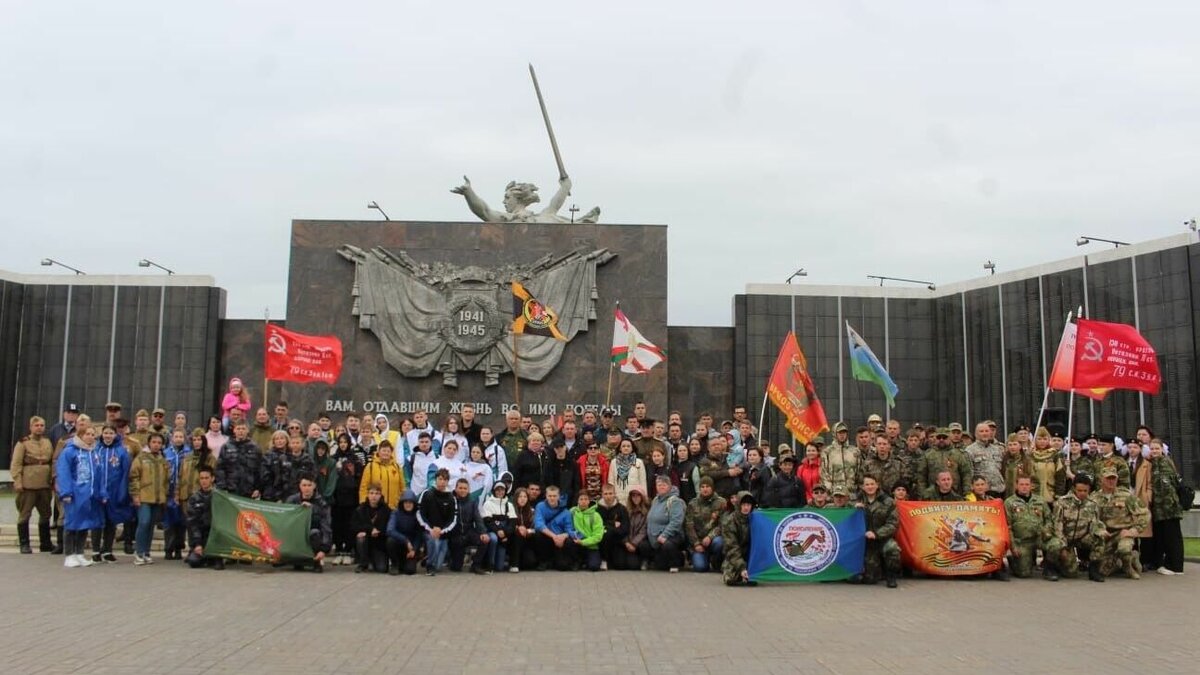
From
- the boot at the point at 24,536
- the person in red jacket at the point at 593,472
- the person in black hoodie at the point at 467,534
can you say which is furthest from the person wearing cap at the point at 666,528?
the boot at the point at 24,536

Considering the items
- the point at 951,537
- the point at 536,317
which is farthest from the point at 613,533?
the point at 536,317

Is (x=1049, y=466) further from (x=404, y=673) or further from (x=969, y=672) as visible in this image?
(x=404, y=673)

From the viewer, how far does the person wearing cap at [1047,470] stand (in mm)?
12617

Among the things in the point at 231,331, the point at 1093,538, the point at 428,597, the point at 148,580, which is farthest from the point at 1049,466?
the point at 231,331

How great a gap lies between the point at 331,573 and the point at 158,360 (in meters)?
19.7

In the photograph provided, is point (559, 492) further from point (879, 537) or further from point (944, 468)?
point (944, 468)

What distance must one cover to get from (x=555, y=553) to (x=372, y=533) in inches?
90.6

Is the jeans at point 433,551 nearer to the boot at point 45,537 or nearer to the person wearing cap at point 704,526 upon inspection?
the person wearing cap at point 704,526

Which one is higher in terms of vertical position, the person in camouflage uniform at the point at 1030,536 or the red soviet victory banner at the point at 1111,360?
the red soviet victory banner at the point at 1111,360

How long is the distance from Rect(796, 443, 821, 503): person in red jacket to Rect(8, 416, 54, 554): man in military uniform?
9.65 meters

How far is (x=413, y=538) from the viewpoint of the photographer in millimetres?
12062

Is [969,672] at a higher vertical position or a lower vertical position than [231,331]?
lower

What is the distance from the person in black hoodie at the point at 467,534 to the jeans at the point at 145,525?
3.69m

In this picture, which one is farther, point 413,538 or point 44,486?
point 44,486
